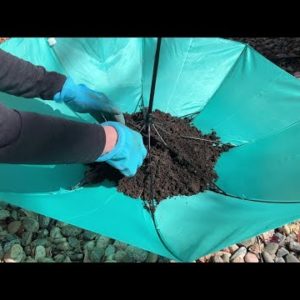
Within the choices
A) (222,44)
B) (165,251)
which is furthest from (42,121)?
(222,44)

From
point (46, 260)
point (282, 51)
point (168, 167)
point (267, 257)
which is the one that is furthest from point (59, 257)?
point (282, 51)

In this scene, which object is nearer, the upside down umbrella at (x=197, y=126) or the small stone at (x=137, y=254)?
the upside down umbrella at (x=197, y=126)

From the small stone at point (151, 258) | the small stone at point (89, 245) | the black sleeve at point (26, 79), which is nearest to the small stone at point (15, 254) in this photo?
the small stone at point (89, 245)

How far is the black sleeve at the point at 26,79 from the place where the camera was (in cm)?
148

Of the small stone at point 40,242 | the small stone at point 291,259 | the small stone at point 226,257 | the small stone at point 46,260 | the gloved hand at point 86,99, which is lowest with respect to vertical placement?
the small stone at point 46,260

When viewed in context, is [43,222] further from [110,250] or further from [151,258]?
[151,258]

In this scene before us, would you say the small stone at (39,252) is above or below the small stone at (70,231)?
below

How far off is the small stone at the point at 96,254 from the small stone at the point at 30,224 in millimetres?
262

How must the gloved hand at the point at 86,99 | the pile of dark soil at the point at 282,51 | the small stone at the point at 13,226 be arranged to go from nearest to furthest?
1. the gloved hand at the point at 86,99
2. the small stone at the point at 13,226
3. the pile of dark soil at the point at 282,51

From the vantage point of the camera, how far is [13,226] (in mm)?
1846

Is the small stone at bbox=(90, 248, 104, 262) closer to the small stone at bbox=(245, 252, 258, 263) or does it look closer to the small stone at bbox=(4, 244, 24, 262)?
the small stone at bbox=(4, 244, 24, 262)

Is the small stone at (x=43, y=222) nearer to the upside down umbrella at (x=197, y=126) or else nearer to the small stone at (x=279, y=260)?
the upside down umbrella at (x=197, y=126)

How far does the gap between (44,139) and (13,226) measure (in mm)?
741

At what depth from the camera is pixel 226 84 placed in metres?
2.00
